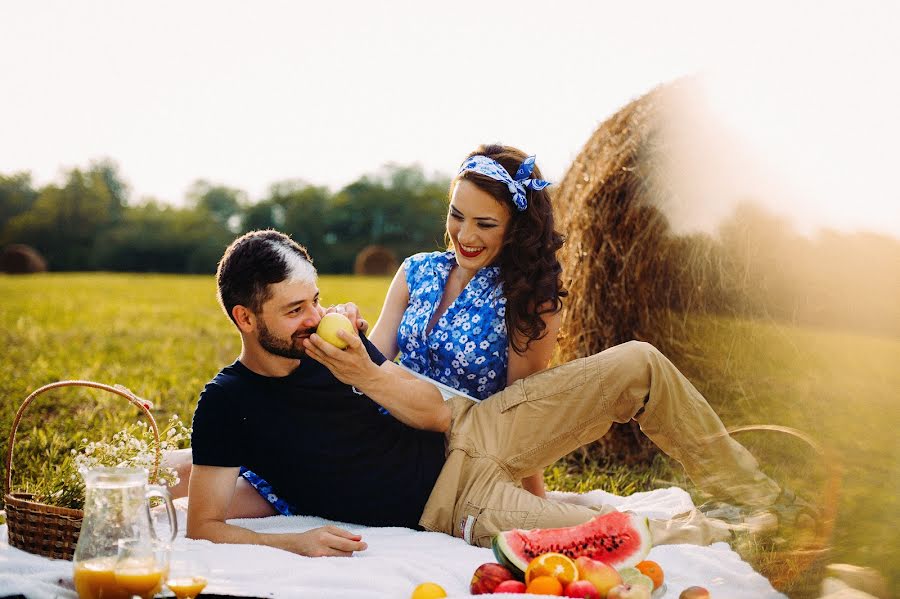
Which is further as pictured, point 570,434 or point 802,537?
point 570,434

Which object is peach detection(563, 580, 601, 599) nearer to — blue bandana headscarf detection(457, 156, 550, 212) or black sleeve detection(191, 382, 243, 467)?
black sleeve detection(191, 382, 243, 467)

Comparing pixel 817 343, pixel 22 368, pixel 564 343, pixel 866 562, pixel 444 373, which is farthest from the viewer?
pixel 22 368

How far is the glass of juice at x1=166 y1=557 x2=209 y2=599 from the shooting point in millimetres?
2637

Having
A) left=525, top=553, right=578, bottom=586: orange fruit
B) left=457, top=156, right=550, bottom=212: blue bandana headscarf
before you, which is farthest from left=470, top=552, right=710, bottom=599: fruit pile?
left=457, top=156, right=550, bottom=212: blue bandana headscarf

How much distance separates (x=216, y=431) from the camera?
3.35 m

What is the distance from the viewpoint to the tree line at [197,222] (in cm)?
3553

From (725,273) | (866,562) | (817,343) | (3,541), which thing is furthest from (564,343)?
(3,541)

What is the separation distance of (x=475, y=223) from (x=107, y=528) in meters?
2.11

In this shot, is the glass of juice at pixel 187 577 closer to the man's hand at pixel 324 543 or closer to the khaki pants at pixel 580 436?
the man's hand at pixel 324 543

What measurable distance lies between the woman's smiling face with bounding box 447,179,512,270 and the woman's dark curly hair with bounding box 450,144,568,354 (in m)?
0.03

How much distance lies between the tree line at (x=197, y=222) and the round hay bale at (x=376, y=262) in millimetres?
1820

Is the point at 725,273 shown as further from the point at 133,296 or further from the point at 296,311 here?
the point at 133,296

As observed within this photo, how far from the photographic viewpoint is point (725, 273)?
4.98 m

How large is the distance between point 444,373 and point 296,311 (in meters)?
1.05
